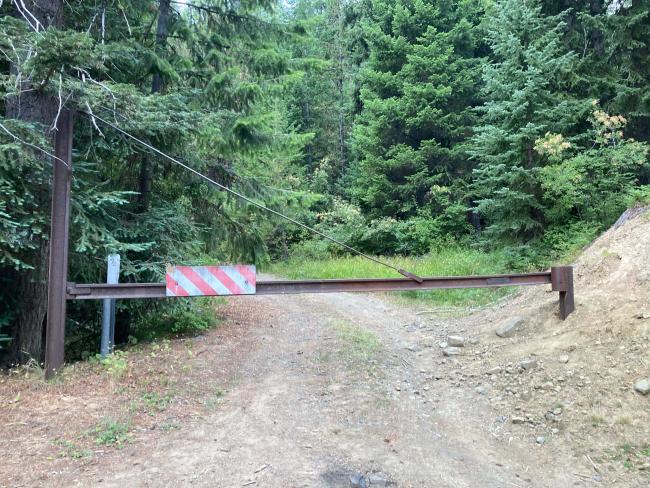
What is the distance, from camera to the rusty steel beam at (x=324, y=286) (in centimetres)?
610

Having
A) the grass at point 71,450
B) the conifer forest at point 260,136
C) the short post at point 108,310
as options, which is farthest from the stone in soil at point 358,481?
the conifer forest at point 260,136

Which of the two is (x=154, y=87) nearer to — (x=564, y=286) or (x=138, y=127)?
(x=138, y=127)

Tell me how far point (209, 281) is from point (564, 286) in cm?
500

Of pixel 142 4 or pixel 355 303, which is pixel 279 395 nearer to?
pixel 355 303

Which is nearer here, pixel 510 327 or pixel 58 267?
pixel 58 267

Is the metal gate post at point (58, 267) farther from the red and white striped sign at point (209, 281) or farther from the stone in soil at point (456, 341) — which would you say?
the stone in soil at point (456, 341)

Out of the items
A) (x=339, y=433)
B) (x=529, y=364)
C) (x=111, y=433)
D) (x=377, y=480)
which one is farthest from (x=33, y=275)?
(x=529, y=364)

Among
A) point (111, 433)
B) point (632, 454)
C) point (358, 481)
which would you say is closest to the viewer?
point (358, 481)

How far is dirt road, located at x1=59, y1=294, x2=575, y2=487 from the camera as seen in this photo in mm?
Result: 3891

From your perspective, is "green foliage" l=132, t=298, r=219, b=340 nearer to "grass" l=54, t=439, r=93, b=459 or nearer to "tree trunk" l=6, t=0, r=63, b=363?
"tree trunk" l=6, t=0, r=63, b=363

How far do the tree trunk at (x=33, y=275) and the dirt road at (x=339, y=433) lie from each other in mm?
2658

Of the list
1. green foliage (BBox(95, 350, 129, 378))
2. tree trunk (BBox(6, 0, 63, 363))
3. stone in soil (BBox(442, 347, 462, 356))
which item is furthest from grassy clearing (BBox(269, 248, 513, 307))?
tree trunk (BBox(6, 0, 63, 363))

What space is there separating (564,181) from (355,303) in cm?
610

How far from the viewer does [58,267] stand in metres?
6.02
